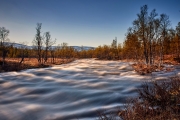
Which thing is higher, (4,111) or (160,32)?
(160,32)

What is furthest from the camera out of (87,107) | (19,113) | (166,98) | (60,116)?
(87,107)

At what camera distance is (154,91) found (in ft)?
26.9

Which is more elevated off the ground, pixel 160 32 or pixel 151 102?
pixel 160 32

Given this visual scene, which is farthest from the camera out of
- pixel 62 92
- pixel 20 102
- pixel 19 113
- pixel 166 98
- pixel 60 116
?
pixel 62 92

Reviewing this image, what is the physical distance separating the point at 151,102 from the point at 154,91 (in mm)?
898

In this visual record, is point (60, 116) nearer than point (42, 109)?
Yes

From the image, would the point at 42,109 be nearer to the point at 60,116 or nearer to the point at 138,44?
the point at 60,116

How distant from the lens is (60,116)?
378 inches

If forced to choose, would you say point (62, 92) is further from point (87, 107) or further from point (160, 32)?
point (160, 32)

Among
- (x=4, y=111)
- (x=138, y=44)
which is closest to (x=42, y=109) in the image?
(x=4, y=111)

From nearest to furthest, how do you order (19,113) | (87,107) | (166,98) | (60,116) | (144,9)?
(166,98)
(60,116)
(19,113)
(87,107)
(144,9)

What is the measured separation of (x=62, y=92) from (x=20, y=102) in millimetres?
3888

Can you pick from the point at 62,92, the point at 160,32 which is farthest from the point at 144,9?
the point at 62,92

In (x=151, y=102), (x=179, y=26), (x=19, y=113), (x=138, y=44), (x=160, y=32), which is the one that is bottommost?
(x=19, y=113)
